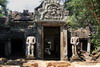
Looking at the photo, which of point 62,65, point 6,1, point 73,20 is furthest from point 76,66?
point 6,1

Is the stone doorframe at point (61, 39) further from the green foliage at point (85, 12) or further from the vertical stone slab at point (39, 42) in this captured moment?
the green foliage at point (85, 12)

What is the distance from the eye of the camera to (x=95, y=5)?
10.9 metres

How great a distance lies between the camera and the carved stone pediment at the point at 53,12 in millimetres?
17531

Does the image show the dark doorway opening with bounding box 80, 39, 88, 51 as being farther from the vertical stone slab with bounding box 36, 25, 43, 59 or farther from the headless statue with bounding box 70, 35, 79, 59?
the vertical stone slab with bounding box 36, 25, 43, 59

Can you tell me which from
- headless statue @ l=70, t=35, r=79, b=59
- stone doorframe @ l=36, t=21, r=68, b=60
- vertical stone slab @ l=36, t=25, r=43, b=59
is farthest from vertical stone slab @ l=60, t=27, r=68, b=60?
vertical stone slab @ l=36, t=25, r=43, b=59

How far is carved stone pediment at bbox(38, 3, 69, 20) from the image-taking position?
17531mm

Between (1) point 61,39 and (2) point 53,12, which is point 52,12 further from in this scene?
(1) point 61,39

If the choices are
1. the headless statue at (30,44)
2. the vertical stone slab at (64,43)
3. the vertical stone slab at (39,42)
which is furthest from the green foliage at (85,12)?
the vertical stone slab at (39,42)

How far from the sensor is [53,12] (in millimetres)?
17594

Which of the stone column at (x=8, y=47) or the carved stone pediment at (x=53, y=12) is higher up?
the carved stone pediment at (x=53, y=12)

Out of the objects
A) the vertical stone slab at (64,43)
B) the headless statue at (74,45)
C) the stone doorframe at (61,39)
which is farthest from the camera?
the vertical stone slab at (64,43)

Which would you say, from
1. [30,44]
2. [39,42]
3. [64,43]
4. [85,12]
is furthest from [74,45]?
[85,12]

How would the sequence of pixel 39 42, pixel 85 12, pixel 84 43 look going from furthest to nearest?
pixel 84 43 → pixel 39 42 → pixel 85 12

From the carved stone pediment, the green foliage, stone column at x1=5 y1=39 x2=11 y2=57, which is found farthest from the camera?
stone column at x1=5 y1=39 x2=11 y2=57
